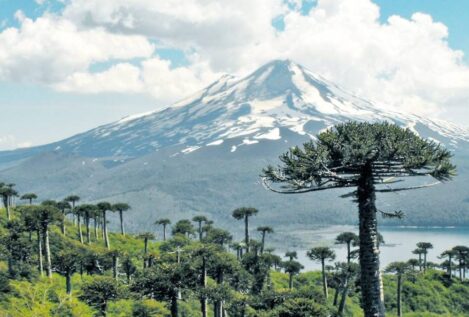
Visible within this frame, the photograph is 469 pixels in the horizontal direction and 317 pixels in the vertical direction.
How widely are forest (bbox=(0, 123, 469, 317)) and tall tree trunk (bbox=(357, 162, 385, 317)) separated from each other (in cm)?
3

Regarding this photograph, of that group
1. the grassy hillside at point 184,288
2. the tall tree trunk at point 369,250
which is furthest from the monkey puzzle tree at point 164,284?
the tall tree trunk at point 369,250

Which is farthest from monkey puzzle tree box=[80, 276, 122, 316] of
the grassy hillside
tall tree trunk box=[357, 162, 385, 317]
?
tall tree trunk box=[357, 162, 385, 317]

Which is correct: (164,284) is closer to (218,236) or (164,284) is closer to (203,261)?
(203,261)

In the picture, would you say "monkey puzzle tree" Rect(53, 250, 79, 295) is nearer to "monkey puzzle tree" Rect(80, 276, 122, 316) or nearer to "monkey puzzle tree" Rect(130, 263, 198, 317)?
"monkey puzzle tree" Rect(80, 276, 122, 316)

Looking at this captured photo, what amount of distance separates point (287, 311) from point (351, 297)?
45.6 metres

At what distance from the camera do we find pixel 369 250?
16219 millimetres

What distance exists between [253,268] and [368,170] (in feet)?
205

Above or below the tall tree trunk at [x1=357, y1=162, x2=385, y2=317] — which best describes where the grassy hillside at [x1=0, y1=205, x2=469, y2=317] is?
below

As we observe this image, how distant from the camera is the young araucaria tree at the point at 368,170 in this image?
16047mm

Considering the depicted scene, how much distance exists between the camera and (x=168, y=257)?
68875 mm

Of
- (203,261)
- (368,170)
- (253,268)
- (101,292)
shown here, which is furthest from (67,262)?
(368,170)

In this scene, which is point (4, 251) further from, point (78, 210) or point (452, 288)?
point (452, 288)

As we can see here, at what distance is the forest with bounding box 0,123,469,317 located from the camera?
16.3m

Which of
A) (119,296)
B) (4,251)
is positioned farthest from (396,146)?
(4,251)
